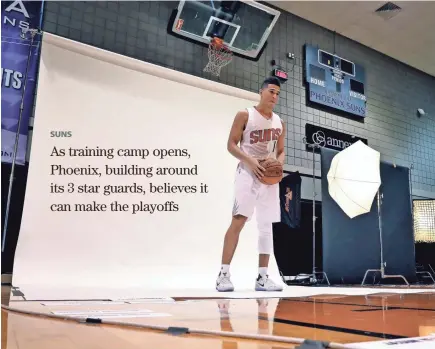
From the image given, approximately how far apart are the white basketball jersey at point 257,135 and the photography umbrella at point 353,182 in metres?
1.70

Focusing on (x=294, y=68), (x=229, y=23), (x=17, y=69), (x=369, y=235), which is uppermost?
(x=229, y=23)

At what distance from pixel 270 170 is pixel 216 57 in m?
2.69

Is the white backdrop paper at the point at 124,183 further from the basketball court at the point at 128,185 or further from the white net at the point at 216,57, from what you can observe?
the white net at the point at 216,57

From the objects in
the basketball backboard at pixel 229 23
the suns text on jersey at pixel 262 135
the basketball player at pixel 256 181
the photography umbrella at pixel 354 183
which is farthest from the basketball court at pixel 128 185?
the basketball backboard at pixel 229 23

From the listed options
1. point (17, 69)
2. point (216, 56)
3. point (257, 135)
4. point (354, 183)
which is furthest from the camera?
point (216, 56)

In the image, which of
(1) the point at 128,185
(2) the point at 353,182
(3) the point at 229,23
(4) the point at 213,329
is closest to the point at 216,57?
(3) the point at 229,23

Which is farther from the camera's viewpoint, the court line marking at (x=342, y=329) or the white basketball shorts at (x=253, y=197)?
the white basketball shorts at (x=253, y=197)

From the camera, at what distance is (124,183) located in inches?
129

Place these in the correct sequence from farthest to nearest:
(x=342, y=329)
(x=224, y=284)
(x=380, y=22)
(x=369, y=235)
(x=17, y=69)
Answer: (x=380, y=22) → (x=369, y=235) → (x=17, y=69) → (x=224, y=284) → (x=342, y=329)

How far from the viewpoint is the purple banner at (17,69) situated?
3586 mm

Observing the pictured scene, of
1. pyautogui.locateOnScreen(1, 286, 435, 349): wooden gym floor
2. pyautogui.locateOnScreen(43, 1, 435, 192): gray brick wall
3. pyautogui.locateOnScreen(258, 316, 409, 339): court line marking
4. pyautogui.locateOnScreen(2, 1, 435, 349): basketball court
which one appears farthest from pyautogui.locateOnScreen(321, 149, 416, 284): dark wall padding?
pyautogui.locateOnScreen(258, 316, 409, 339): court line marking

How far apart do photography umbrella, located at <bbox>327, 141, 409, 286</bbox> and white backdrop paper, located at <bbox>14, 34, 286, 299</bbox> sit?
1085 mm

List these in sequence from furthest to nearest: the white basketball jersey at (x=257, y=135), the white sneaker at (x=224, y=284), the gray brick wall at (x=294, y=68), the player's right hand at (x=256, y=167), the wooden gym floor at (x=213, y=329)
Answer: the gray brick wall at (x=294, y=68), the white basketball jersey at (x=257, y=135), the player's right hand at (x=256, y=167), the white sneaker at (x=224, y=284), the wooden gym floor at (x=213, y=329)

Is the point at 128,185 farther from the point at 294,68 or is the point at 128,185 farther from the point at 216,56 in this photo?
the point at 294,68
